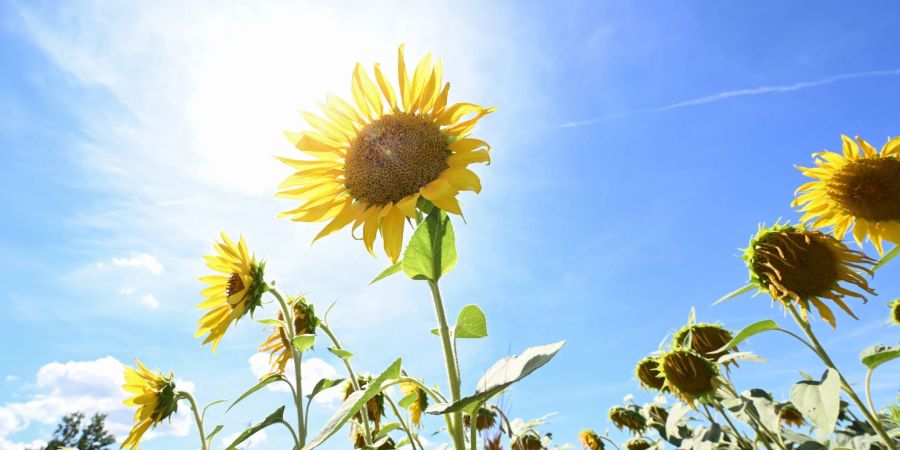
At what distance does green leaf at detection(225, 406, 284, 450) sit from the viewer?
2.16 m

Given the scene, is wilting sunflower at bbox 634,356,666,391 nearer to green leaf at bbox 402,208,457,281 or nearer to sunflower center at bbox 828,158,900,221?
sunflower center at bbox 828,158,900,221

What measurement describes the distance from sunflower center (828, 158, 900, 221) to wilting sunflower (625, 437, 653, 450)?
337 cm

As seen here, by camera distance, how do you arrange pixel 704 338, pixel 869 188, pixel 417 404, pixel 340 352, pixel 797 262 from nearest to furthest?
pixel 340 352, pixel 797 262, pixel 704 338, pixel 869 188, pixel 417 404

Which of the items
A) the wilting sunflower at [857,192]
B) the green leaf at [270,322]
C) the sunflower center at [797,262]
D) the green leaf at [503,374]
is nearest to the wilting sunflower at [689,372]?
the sunflower center at [797,262]

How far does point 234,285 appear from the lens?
11.0 ft

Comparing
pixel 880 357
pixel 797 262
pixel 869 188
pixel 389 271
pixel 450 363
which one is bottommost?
pixel 880 357

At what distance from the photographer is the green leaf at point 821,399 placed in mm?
2260

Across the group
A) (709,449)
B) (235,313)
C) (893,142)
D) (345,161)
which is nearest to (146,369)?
(235,313)

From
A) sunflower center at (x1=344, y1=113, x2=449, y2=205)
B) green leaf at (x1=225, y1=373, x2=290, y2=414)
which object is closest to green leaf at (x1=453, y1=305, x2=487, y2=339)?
sunflower center at (x1=344, y1=113, x2=449, y2=205)

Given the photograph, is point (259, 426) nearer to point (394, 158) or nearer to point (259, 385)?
point (259, 385)

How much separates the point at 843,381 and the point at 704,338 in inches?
44.6

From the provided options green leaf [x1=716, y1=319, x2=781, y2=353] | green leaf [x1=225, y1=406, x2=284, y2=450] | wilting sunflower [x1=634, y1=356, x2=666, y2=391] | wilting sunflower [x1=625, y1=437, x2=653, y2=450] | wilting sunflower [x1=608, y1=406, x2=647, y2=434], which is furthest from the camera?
wilting sunflower [x1=608, y1=406, x2=647, y2=434]

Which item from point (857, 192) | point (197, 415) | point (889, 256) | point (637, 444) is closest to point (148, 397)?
point (197, 415)

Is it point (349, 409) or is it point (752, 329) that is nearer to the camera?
point (349, 409)
